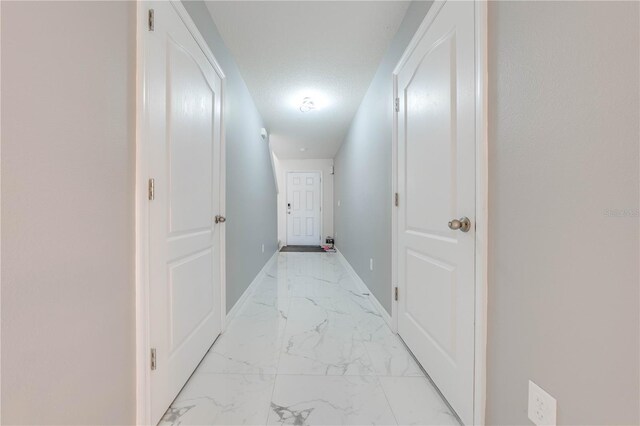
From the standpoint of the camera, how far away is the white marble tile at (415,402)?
1.10m

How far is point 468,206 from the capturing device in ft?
3.46

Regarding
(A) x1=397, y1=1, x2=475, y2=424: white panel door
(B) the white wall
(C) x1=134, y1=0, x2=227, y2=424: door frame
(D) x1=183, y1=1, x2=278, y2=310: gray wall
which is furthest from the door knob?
(B) the white wall

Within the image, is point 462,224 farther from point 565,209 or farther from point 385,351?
point 385,351

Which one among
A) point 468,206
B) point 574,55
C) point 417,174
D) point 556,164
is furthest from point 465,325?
point 574,55

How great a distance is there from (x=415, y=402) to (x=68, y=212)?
60.9 inches

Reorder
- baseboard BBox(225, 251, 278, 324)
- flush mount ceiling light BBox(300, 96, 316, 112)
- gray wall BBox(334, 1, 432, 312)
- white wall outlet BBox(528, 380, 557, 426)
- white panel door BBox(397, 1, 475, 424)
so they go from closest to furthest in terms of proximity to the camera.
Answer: white wall outlet BBox(528, 380, 557, 426) → white panel door BBox(397, 1, 475, 424) → gray wall BBox(334, 1, 432, 312) → baseboard BBox(225, 251, 278, 324) → flush mount ceiling light BBox(300, 96, 316, 112)

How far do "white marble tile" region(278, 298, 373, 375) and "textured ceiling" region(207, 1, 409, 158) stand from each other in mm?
2290

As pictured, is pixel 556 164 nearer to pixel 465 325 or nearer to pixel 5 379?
pixel 465 325

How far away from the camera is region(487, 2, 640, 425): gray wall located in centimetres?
56

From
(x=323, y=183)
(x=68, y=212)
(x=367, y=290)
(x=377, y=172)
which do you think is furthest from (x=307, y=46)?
(x=323, y=183)

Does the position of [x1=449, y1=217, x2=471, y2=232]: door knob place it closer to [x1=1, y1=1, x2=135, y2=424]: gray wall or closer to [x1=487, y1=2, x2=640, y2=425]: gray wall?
[x1=487, y1=2, x2=640, y2=425]: gray wall

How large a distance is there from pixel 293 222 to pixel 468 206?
5798 mm

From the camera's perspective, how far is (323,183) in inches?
261

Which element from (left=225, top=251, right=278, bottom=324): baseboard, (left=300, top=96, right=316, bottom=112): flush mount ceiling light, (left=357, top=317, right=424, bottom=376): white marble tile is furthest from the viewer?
(left=300, top=96, right=316, bottom=112): flush mount ceiling light
